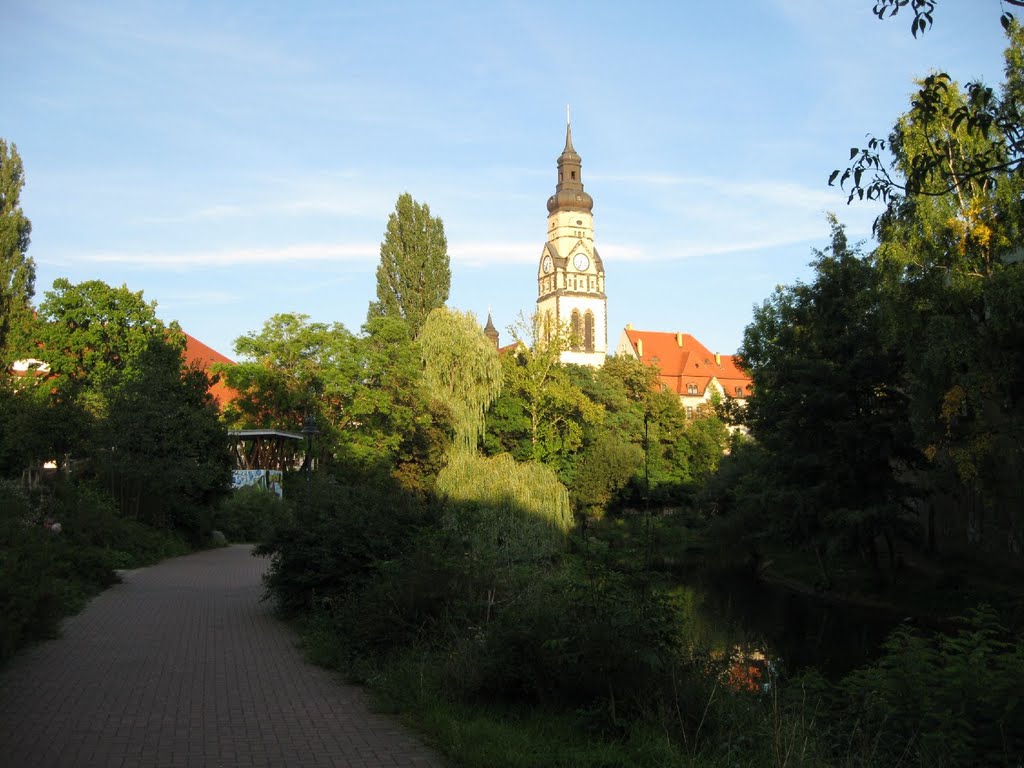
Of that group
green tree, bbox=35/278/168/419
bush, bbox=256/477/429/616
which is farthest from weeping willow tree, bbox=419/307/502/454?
bush, bbox=256/477/429/616

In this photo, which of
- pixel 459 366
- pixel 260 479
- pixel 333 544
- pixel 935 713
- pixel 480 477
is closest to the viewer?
pixel 935 713

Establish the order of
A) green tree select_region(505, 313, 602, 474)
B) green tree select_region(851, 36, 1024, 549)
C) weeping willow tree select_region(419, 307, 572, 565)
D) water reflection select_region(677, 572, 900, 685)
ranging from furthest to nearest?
1. green tree select_region(505, 313, 602, 474)
2. green tree select_region(851, 36, 1024, 549)
3. water reflection select_region(677, 572, 900, 685)
4. weeping willow tree select_region(419, 307, 572, 565)

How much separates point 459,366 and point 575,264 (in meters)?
66.2

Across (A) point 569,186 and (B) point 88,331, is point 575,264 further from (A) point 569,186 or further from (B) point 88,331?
(B) point 88,331

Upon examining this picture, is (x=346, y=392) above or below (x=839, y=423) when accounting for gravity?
above

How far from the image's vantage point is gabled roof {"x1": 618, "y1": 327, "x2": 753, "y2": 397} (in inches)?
4060

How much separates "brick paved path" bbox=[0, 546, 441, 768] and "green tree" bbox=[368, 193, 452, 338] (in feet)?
122

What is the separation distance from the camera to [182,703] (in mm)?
7801

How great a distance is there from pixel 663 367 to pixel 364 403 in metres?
69.6

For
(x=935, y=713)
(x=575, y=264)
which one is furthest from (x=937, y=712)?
(x=575, y=264)

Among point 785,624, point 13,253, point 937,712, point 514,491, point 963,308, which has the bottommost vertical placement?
point 785,624

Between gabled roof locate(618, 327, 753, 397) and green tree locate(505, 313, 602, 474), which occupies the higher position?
gabled roof locate(618, 327, 753, 397)

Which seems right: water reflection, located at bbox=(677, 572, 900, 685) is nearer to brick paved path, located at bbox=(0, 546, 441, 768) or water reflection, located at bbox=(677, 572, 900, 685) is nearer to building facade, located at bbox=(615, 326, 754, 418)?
brick paved path, located at bbox=(0, 546, 441, 768)

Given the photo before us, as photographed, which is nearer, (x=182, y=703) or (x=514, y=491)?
(x=182, y=703)
